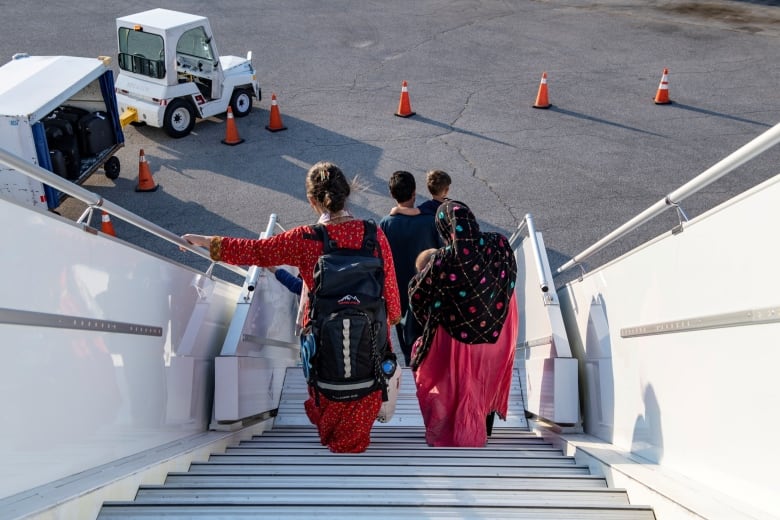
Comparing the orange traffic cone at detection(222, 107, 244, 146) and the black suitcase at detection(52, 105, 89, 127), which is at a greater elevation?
the black suitcase at detection(52, 105, 89, 127)

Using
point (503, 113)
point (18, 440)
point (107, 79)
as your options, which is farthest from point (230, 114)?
point (18, 440)

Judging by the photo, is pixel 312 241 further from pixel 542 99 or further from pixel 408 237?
pixel 542 99

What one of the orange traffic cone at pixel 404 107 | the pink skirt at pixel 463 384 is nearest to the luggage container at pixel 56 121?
the orange traffic cone at pixel 404 107

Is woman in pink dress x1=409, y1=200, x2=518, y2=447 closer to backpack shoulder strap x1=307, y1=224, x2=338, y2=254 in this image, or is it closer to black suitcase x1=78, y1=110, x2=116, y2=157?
backpack shoulder strap x1=307, y1=224, x2=338, y2=254

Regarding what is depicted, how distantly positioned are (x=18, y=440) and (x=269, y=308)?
12.1 feet

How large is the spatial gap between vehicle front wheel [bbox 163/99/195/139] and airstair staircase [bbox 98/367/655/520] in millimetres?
8829

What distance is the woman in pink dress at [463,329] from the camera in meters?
4.43

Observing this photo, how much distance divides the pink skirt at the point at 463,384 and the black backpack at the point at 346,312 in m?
0.89

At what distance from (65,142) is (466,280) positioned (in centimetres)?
Answer: 788

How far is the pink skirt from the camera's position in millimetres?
4984

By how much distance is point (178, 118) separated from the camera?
13.1 meters

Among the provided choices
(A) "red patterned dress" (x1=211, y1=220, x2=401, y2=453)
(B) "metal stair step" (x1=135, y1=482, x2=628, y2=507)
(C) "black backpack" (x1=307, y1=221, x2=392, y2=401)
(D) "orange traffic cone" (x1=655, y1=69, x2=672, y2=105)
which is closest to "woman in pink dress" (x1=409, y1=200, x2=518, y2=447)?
(A) "red patterned dress" (x1=211, y1=220, x2=401, y2=453)

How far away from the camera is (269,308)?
654 centimetres

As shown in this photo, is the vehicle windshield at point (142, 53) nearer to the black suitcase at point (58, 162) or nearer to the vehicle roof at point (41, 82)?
the vehicle roof at point (41, 82)
